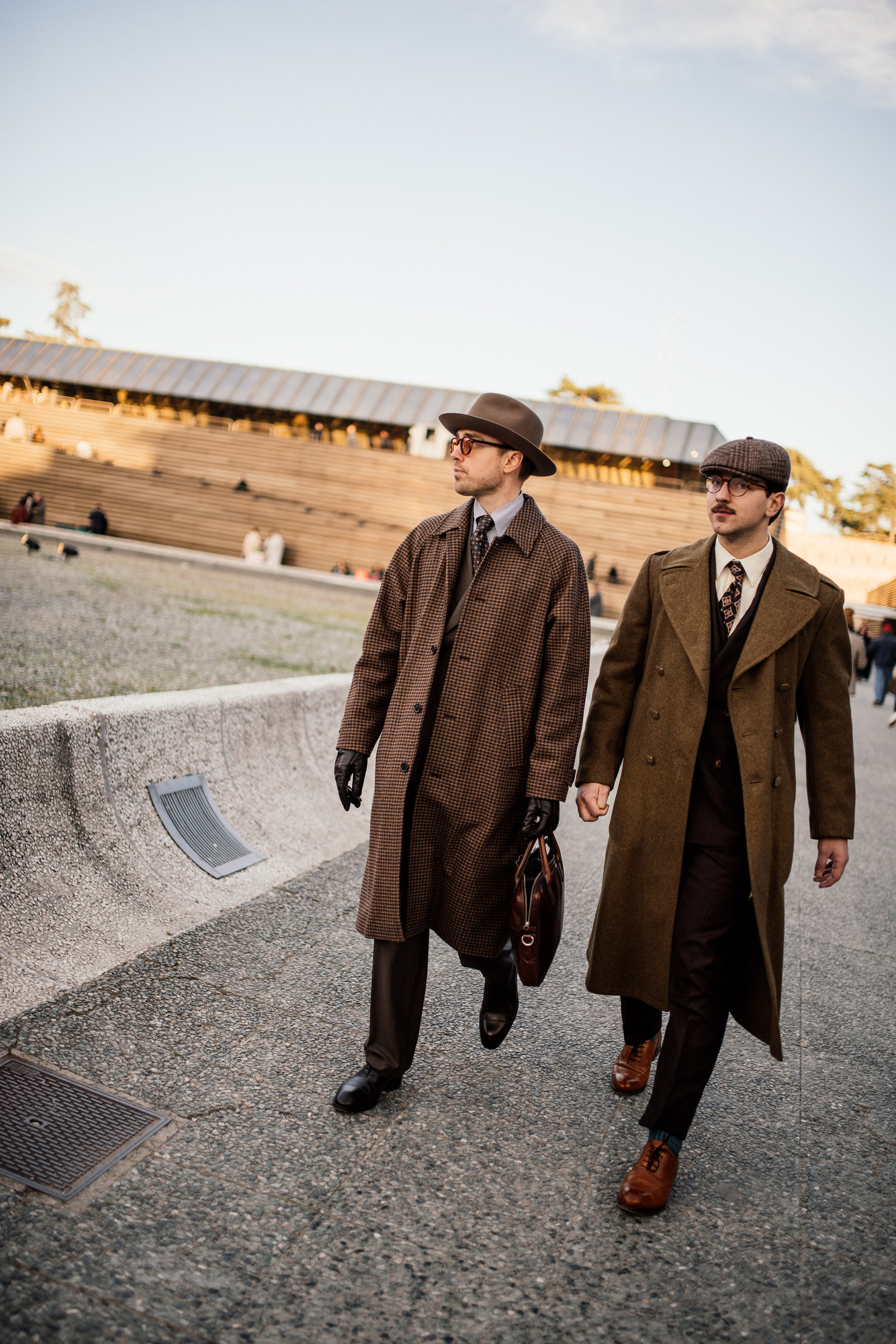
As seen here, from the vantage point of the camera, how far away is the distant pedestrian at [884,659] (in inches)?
781

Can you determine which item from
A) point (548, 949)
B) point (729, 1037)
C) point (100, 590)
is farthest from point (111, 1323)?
point (100, 590)

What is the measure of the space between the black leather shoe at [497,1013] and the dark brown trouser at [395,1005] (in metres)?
0.27

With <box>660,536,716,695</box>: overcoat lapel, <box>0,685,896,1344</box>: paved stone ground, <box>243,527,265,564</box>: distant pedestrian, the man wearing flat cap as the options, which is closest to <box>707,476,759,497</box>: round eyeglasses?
the man wearing flat cap

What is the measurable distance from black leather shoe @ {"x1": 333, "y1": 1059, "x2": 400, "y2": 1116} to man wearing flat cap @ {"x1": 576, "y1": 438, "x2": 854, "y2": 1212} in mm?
667

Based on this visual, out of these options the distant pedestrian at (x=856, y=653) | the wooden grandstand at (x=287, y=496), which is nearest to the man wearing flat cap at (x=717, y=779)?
the distant pedestrian at (x=856, y=653)

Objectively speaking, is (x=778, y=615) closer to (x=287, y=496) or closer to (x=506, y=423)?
(x=506, y=423)

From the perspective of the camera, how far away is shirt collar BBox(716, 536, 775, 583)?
265cm

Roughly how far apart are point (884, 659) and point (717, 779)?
19.3 meters

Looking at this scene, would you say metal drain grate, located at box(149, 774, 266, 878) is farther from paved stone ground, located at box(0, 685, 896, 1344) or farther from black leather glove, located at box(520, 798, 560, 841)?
black leather glove, located at box(520, 798, 560, 841)

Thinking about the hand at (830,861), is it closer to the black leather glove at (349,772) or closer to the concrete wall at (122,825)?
the black leather glove at (349,772)

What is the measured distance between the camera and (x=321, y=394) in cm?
3741

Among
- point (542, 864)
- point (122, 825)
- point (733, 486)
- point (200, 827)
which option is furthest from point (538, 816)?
point (200, 827)

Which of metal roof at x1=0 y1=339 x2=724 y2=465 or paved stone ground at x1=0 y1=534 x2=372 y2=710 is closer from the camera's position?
paved stone ground at x1=0 y1=534 x2=372 y2=710

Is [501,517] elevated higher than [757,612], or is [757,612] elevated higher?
[501,517]
